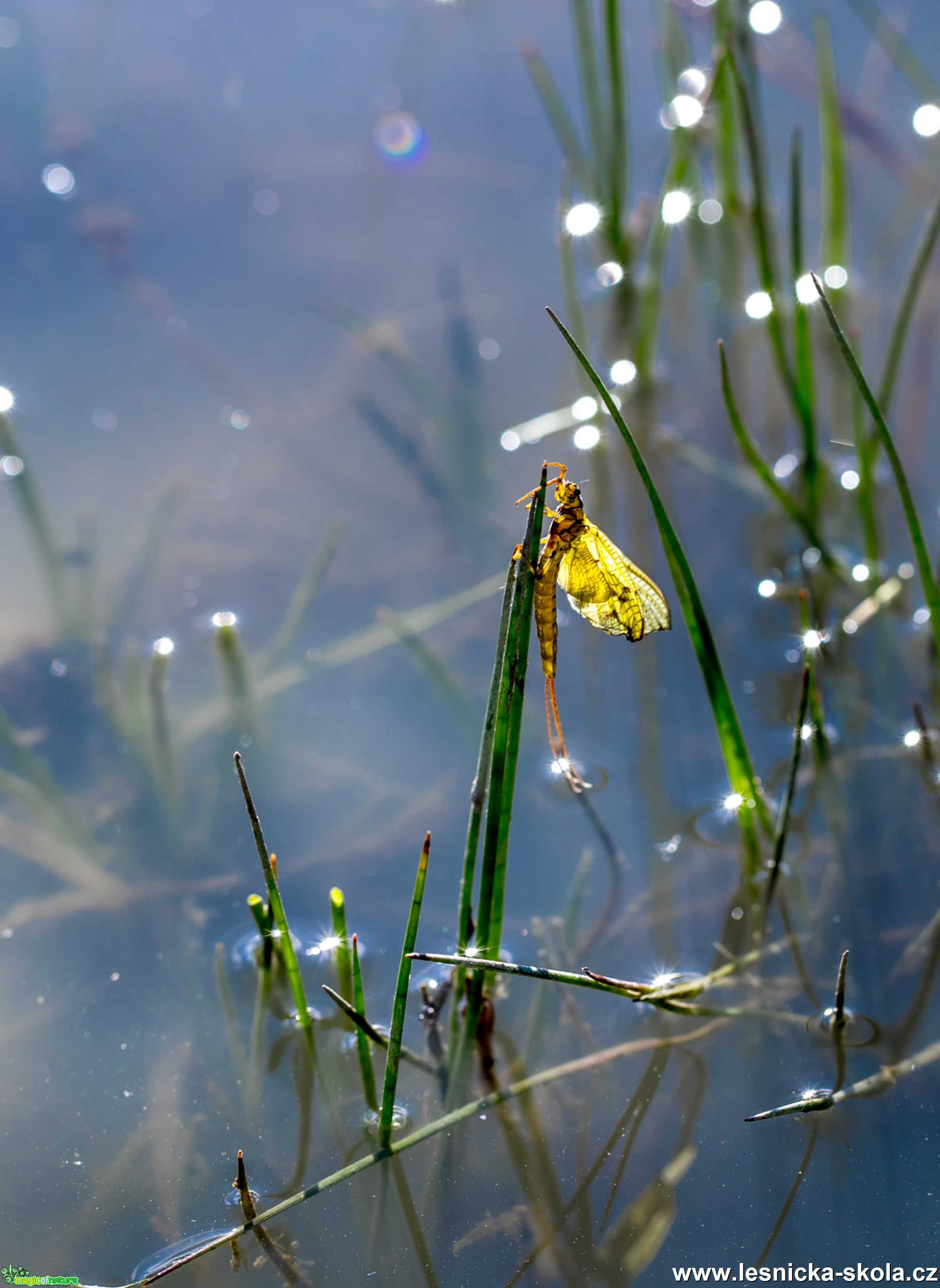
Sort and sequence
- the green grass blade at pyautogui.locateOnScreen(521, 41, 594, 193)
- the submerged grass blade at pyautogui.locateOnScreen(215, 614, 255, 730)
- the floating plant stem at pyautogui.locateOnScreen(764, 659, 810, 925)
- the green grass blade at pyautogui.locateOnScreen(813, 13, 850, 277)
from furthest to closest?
the green grass blade at pyautogui.locateOnScreen(521, 41, 594, 193), the green grass blade at pyautogui.locateOnScreen(813, 13, 850, 277), the submerged grass blade at pyautogui.locateOnScreen(215, 614, 255, 730), the floating plant stem at pyautogui.locateOnScreen(764, 659, 810, 925)

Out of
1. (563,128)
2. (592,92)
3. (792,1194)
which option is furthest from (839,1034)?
(563,128)

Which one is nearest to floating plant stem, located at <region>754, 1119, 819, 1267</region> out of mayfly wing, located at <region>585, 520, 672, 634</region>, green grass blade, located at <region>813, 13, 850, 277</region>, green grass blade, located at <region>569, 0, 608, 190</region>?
mayfly wing, located at <region>585, 520, 672, 634</region>

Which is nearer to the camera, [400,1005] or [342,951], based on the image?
[400,1005]

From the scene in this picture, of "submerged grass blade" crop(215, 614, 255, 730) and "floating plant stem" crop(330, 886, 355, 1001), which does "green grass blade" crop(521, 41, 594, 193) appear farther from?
"floating plant stem" crop(330, 886, 355, 1001)

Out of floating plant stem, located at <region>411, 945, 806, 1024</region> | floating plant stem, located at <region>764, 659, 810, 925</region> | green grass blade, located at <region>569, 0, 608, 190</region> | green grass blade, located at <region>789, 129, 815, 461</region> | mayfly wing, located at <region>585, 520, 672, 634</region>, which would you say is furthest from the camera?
green grass blade, located at <region>569, 0, 608, 190</region>

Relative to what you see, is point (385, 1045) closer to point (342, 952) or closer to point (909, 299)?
point (342, 952)
